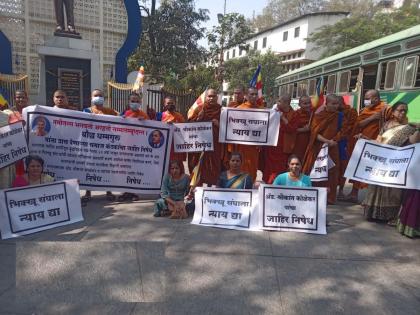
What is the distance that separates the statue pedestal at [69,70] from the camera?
11.6 metres

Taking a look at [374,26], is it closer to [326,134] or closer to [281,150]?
[326,134]

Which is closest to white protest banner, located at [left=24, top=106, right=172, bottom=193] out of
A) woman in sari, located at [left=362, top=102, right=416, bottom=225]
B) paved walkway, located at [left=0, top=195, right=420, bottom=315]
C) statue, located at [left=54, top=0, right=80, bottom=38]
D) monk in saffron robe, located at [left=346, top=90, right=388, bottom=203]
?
paved walkway, located at [left=0, top=195, right=420, bottom=315]

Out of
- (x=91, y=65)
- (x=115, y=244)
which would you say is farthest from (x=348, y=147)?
(x=91, y=65)

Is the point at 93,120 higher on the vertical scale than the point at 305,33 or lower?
lower

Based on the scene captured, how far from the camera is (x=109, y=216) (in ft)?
14.9

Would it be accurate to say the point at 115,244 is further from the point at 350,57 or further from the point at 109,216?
the point at 350,57

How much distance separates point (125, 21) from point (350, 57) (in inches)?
353

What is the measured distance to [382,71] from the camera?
938 centimetres

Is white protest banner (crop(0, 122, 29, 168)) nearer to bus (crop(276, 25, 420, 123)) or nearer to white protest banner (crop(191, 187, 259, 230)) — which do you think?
white protest banner (crop(191, 187, 259, 230))

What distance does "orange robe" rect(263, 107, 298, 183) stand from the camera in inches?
208

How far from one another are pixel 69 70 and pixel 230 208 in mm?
10017

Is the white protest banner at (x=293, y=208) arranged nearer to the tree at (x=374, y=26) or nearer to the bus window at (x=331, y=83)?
the bus window at (x=331, y=83)

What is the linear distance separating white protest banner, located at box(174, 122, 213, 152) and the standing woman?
256cm

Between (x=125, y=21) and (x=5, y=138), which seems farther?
(x=125, y=21)
